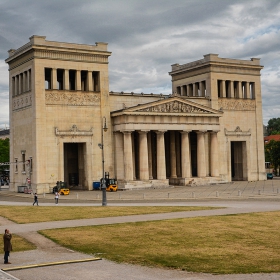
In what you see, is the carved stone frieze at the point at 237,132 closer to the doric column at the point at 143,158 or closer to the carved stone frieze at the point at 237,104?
the carved stone frieze at the point at 237,104

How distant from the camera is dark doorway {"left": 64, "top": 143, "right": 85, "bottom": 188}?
9969 cm

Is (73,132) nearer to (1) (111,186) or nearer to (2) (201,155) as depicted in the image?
(1) (111,186)

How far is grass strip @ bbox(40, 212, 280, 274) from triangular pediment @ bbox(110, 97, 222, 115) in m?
52.6

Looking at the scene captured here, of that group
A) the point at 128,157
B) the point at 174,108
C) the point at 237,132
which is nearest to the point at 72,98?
the point at 128,157

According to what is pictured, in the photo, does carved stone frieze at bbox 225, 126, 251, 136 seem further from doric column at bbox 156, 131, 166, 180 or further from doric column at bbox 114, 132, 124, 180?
doric column at bbox 114, 132, 124, 180

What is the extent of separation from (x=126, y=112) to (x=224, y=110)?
27.4 meters

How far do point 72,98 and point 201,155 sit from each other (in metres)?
28.1

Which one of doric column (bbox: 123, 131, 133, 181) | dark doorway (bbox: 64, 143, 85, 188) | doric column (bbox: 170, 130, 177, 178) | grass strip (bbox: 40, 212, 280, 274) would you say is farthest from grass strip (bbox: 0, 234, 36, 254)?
doric column (bbox: 170, 130, 177, 178)

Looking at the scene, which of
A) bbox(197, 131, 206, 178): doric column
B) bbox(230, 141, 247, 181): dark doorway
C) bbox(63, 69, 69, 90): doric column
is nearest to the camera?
bbox(63, 69, 69, 90): doric column

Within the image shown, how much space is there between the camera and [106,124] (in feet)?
318

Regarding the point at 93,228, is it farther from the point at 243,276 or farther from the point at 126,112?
the point at 126,112

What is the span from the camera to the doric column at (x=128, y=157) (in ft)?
312

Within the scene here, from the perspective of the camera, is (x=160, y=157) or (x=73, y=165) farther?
(x=73, y=165)

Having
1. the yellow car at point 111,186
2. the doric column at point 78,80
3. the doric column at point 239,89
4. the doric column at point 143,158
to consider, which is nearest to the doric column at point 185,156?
the doric column at point 143,158
